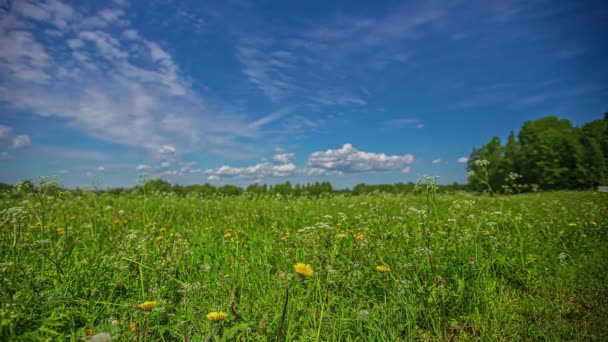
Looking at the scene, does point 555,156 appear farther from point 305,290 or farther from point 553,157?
point 305,290

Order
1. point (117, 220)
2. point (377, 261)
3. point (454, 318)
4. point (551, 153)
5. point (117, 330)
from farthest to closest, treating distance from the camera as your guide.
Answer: point (551, 153) < point (117, 220) < point (377, 261) < point (454, 318) < point (117, 330)

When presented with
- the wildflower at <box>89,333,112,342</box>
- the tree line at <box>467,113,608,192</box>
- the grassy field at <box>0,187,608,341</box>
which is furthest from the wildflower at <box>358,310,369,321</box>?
the tree line at <box>467,113,608,192</box>

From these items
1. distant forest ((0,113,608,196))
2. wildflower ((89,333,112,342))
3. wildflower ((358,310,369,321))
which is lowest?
wildflower ((358,310,369,321))

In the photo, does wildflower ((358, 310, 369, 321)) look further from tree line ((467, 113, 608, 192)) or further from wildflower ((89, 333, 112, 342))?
tree line ((467, 113, 608, 192))

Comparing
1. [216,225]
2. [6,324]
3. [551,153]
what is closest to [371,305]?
[6,324]

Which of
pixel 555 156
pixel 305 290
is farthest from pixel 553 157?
pixel 305 290

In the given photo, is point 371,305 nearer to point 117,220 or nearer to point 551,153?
point 117,220

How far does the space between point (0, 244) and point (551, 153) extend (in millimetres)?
53657

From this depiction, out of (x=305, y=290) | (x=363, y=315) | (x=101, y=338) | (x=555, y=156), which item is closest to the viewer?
(x=101, y=338)

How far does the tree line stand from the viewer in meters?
38.0

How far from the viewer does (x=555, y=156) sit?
4325 centimetres

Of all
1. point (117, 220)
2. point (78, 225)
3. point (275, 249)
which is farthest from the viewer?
point (117, 220)

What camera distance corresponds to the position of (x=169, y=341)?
2.44 m

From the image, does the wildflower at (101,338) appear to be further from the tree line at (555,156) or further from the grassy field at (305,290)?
the tree line at (555,156)
